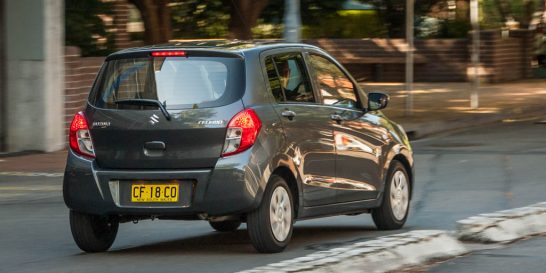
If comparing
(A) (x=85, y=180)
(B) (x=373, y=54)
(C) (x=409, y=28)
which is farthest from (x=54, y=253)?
(B) (x=373, y=54)

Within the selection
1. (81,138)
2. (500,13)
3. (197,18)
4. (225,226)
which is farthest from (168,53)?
(500,13)

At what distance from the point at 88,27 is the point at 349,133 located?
14488 mm

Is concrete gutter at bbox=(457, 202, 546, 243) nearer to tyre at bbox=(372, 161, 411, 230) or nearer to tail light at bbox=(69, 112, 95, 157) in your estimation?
tyre at bbox=(372, 161, 411, 230)

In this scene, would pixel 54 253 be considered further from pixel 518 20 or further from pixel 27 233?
pixel 518 20

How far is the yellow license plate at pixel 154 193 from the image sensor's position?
875 centimetres

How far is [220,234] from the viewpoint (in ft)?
34.8

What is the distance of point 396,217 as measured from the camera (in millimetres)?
10633

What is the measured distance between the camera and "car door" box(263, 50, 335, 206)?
30.3 feet

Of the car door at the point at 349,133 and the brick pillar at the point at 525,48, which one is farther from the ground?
the brick pillar at the point at 525,48

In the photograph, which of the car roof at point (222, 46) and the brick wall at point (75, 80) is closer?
the car roof at point (222, 46)

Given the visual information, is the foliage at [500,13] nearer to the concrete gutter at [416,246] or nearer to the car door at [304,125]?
the concrete gutter at [416,246]

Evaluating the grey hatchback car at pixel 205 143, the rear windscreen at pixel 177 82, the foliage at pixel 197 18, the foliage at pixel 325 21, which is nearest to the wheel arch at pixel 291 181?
the grey hatchback car at pixel 205 143

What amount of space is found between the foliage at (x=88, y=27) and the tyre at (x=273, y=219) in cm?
1401

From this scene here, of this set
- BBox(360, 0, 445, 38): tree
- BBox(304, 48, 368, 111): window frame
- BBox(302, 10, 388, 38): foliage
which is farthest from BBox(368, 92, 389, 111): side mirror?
BBox(302, 10, 388, 38): foliage
